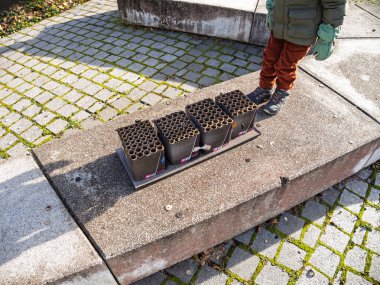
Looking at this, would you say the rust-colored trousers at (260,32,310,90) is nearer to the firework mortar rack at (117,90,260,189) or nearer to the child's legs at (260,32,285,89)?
the child's legs at (260,32,285,89)

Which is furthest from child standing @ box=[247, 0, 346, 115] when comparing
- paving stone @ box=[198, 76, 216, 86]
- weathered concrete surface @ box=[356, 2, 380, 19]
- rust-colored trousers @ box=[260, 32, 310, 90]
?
weathered concrete surface @ box=[356, 2, 380, 19]

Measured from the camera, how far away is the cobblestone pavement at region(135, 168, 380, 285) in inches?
113

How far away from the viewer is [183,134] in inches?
103

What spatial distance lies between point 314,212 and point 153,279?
6.11ft

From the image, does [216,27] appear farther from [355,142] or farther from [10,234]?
[10,234]

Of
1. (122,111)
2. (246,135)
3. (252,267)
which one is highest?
(246,135)

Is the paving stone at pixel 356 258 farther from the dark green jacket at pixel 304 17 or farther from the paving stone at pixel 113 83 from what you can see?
the paving stone at pixel 113 83

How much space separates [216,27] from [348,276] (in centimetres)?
457

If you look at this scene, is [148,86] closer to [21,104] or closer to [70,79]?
[70,79]

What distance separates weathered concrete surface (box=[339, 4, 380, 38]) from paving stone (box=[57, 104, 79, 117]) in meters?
4.30

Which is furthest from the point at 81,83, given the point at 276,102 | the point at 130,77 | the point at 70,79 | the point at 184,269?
the point at 184,269

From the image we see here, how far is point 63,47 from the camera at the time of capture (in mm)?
5914

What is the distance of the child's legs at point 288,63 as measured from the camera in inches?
123

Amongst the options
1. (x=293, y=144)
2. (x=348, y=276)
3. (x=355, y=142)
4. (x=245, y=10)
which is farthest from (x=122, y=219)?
(x=245, y=10)
